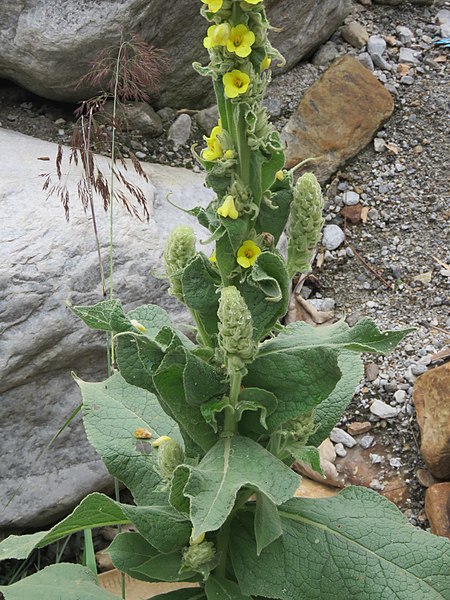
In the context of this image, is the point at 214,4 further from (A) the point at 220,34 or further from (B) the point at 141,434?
(B) the point at 141,434

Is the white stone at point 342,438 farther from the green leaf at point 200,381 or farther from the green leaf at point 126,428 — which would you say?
the green leaf at point 200,381

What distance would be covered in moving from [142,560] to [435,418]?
1.46 meters

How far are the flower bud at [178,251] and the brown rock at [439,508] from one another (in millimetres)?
1658

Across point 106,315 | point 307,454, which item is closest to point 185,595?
point 307,454

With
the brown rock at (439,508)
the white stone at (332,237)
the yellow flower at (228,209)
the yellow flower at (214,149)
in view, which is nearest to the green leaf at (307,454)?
the yellow flower at (228,209)

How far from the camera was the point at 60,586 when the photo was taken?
215 centimetres

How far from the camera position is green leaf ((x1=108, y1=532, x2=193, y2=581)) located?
1.96 m

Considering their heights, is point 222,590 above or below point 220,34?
below

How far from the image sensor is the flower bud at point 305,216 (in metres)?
1.67

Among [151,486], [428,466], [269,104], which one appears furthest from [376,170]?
[151,486]

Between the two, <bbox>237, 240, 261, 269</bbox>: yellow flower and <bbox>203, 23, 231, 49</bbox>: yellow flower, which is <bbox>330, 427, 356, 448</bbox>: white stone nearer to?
<bbox>237, 240, 261, 269</bbox>: yellow flower

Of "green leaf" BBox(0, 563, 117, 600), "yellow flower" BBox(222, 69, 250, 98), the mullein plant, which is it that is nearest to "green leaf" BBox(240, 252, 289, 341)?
the mullein plant

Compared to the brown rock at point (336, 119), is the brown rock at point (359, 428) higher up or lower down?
lower down

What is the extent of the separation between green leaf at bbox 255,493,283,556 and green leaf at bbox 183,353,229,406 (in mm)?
247
